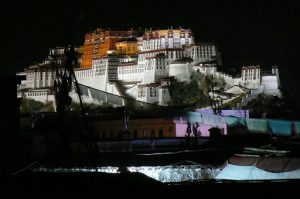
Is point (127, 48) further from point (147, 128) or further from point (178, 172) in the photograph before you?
point (178, 172)

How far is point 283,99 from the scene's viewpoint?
124 feet

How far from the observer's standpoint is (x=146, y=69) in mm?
42094

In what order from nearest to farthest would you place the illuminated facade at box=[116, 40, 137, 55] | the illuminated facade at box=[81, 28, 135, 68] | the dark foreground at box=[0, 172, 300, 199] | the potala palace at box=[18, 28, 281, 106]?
the dark foreground at box=[0, 172, 300, 199]
the potala palace at box=[18, 28, 281, 106]
the illuminated facade at box=[116, 40, 137, 55]
the illuminated facade at box=[81, 28, 135, 68]

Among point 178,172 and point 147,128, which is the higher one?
point 178,172

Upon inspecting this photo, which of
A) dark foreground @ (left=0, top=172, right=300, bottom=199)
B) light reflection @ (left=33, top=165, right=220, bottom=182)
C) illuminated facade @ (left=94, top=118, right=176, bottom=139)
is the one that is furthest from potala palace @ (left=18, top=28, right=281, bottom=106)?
dark foreground @ (left=0, top=172, right=300, bottom=199)

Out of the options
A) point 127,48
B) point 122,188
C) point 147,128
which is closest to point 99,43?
point 127,48

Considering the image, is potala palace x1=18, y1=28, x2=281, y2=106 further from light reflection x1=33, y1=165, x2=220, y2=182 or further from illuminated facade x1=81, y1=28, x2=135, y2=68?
light reflection x1=33, y1=165, x2=220, y2=182

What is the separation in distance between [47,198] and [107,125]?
17280mm

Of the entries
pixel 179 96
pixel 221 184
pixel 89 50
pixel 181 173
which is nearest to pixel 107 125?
pixel 181 173

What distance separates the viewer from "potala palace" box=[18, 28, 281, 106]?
131 ft

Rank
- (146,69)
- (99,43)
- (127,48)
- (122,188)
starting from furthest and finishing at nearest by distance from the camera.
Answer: (99,43) → (127,48) → (146,69) → (122,188)

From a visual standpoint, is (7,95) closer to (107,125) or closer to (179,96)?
(107,125)

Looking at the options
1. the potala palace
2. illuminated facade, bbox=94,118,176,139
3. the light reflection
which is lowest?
illuminated facade, bbox=94,118,176,139

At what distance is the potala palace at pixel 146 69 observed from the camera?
39906 mm
